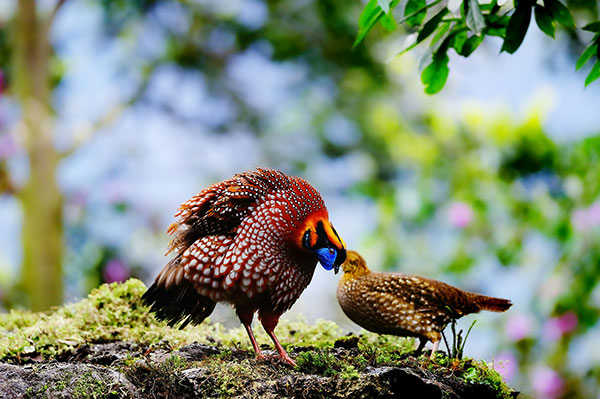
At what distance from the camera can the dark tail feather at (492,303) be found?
2484 millimetres

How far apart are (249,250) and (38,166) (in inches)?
192

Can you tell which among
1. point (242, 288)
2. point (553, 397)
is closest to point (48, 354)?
point (242, 288)

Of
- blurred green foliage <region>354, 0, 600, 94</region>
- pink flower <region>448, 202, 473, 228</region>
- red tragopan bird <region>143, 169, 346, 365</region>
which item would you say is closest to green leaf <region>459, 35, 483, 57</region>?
blurred green foliage <region>354, 0, 600, 94</region>

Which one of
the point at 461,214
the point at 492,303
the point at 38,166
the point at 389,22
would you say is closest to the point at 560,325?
the point at 461,214

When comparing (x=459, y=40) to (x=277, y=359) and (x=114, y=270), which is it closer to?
(x=277, y=359)

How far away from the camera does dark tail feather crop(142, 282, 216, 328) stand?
2.27 m

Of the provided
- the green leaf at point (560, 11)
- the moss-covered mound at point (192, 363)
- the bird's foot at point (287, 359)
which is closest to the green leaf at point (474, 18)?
the green leaf at point (560, 11)

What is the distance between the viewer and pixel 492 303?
2.49 meters

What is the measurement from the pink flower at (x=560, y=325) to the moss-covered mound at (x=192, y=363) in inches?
111

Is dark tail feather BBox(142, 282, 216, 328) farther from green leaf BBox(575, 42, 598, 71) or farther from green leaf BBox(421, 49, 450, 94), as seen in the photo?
green leaf BBox(575, 42, 598, 71)

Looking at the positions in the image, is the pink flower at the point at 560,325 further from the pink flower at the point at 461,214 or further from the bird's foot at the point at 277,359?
the bird's foot at the point at 277,359

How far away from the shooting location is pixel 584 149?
5.58 meters

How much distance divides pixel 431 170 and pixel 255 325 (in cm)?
353

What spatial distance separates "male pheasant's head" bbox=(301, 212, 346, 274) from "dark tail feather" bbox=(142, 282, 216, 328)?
0.43 m
